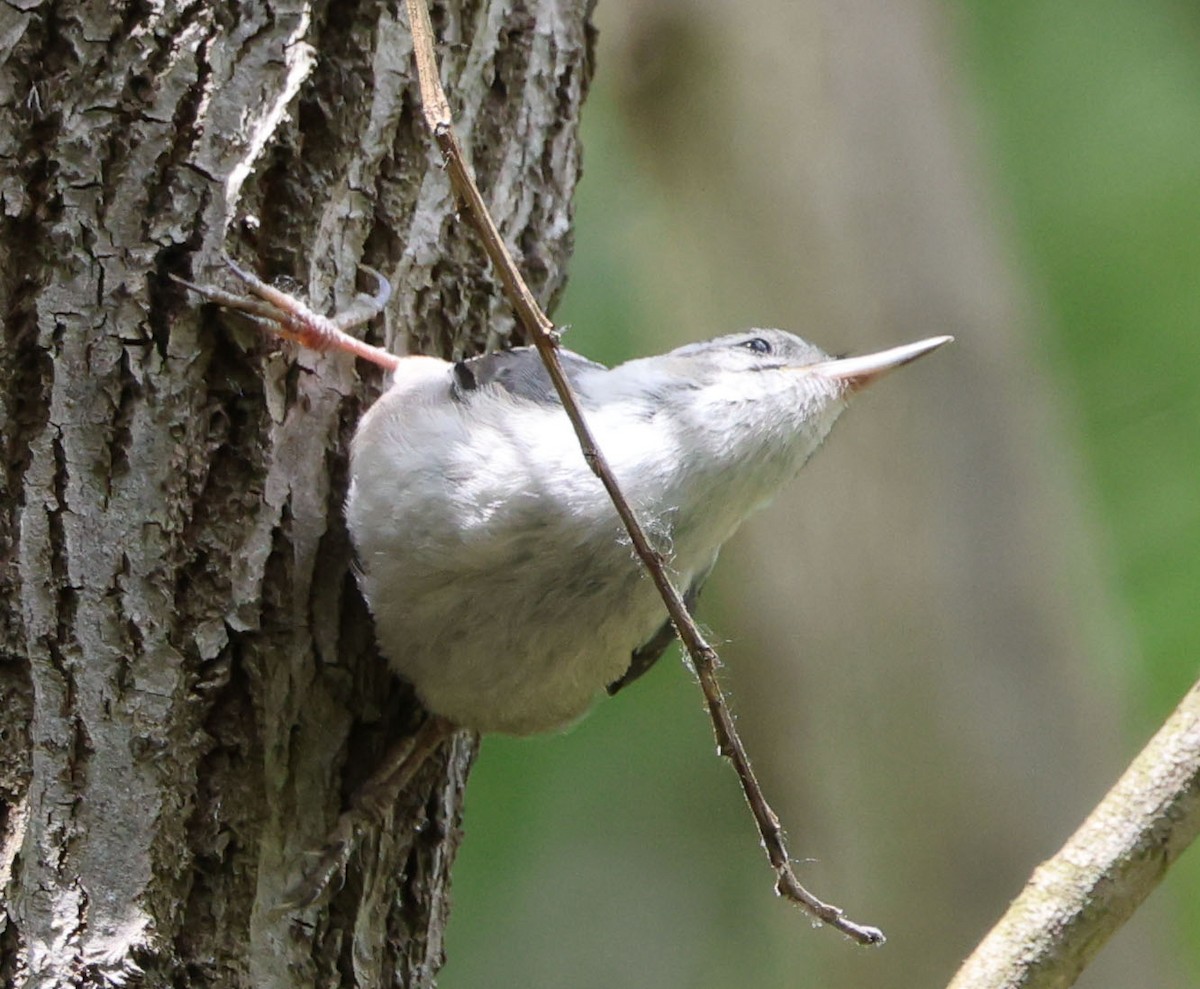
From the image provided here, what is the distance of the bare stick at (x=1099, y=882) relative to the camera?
1748 millimetres

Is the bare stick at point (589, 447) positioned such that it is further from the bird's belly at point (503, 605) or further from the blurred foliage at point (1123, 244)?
the blurred foliage at point (1123, 244)

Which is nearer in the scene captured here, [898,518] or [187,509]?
[187,509]

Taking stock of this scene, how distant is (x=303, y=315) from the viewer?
2088 millimetres

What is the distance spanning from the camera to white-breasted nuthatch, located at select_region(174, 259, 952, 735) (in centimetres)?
203

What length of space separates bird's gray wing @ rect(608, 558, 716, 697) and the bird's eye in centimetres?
37

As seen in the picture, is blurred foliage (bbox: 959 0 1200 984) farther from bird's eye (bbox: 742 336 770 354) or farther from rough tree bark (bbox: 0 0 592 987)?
rough tree bark (bbox: 0 0 592 987)

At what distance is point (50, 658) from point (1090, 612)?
3216mm

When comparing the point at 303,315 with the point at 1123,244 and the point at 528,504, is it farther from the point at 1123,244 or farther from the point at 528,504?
the point at 1123,244

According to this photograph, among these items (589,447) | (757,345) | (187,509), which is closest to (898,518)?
(757,345)

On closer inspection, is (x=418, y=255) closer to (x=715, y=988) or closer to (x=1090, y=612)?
(x=1090, y=612)

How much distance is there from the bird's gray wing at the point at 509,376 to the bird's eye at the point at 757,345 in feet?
1.07

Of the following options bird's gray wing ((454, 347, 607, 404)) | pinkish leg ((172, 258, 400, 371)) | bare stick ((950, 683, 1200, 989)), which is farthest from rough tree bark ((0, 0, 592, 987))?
bare stick ((950, 683, 1200, 989))

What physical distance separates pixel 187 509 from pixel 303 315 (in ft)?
1.12

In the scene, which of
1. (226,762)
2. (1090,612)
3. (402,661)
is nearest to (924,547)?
(1090,612)
